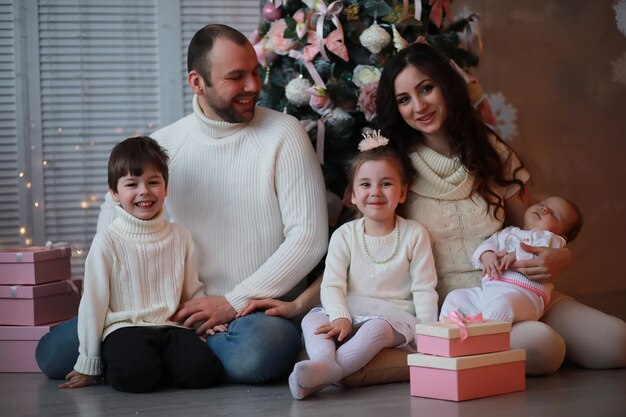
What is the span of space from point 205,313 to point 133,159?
0.54m

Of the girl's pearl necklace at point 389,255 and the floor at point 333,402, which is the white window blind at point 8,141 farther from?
the girl's pearl necklace at point 389,255

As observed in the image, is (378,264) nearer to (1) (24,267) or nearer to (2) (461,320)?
(2) (461,320)

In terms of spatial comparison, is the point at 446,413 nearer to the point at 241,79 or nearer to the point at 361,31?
the point at 241,79

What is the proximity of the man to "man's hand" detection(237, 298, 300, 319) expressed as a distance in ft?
0.12

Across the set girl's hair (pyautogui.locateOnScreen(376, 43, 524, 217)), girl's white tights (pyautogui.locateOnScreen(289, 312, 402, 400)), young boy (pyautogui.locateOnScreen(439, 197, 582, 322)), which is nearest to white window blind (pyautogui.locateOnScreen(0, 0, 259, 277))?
girl's hair (pyautogui.locateOnScreen(376, 43, 524, 217))

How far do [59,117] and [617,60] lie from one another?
2911mm

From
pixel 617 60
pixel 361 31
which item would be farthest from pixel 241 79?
pixel 617 60

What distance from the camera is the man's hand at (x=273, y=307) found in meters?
2.99

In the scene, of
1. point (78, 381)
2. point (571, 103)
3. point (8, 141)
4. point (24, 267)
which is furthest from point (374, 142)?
point (571, 103)

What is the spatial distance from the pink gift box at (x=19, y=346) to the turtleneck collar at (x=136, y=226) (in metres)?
0.59

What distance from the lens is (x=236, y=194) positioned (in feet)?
10.3

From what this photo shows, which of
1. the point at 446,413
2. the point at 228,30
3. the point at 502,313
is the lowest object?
the point at 446,413

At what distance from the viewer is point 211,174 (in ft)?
10.4

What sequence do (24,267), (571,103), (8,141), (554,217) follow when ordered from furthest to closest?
(571,103)
(8,141)
(24,267)
(554,217)
